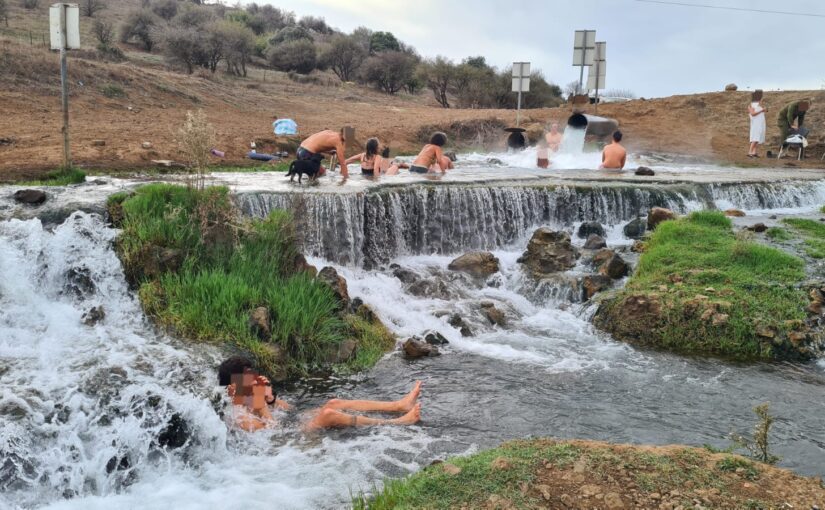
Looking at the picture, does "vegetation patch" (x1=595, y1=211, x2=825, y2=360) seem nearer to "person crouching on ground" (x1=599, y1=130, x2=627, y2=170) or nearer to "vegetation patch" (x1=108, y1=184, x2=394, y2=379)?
"vegetation patch" (x1=108, y1=184, x2=394, y2=379)

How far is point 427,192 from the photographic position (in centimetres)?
1029

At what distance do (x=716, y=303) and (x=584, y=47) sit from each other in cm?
1198

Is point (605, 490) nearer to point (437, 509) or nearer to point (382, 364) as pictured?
point (437, 509)

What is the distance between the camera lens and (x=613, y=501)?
3.11 metres

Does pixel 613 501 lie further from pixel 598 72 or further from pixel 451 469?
pixel 598 72

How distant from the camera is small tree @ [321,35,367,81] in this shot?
35.5m

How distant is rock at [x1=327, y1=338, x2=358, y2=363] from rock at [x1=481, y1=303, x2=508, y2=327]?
186cm

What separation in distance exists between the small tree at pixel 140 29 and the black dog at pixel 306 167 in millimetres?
21323

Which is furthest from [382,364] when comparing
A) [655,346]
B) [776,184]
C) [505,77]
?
[505,77]

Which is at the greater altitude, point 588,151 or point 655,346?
point 588,151

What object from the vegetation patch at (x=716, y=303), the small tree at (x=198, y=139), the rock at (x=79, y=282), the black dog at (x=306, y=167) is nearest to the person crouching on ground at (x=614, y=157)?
the vegetation patch at (x=716, y=303)

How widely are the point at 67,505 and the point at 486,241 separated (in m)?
7.39


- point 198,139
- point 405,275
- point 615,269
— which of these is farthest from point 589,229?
point 198,139

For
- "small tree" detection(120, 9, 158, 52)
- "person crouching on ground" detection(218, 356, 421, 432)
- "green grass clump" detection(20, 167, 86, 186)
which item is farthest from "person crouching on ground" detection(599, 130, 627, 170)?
"small tree" detection(120, 9, 158, 52)
